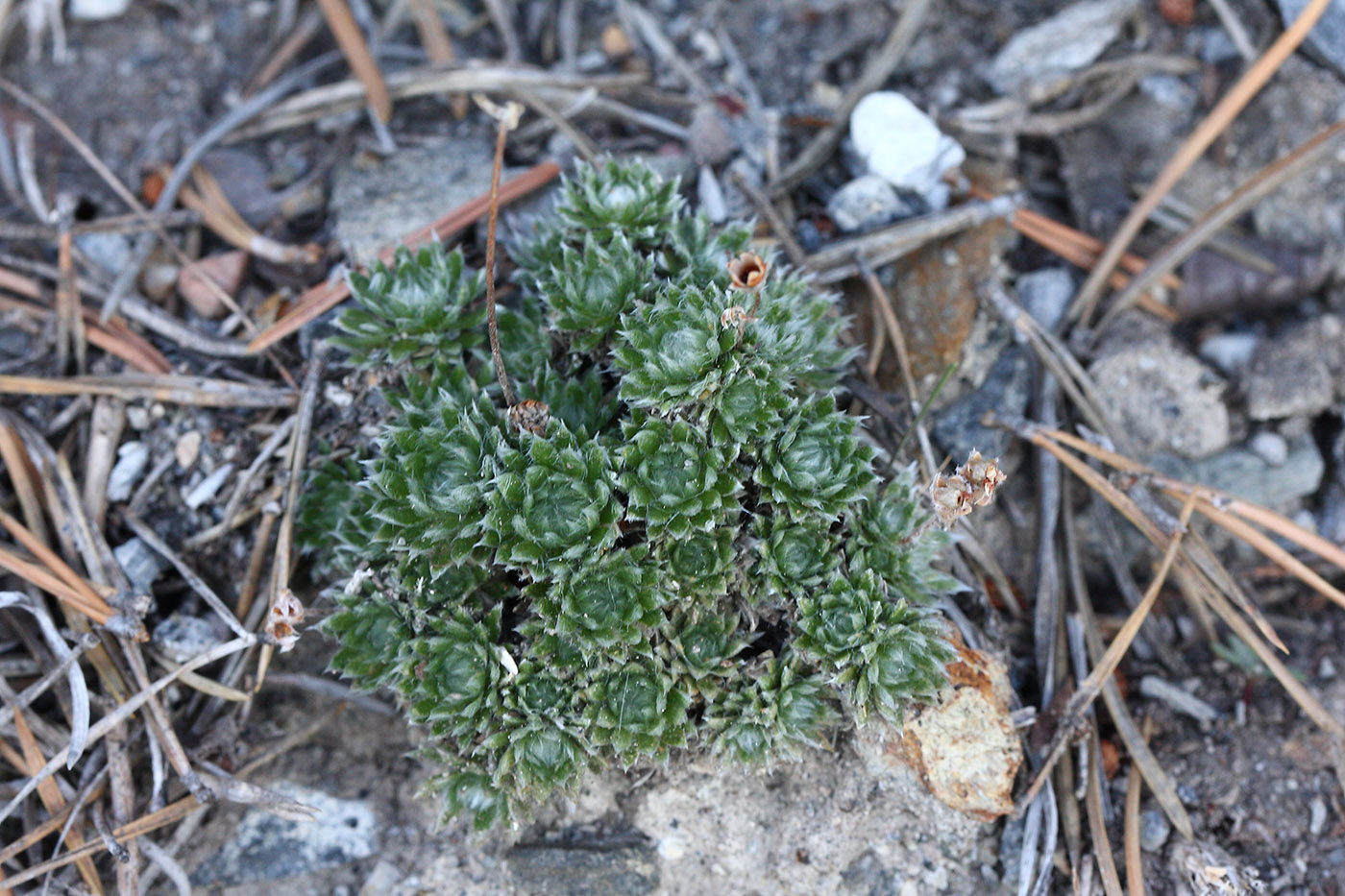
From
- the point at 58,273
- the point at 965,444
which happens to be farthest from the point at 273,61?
the point at 965,444

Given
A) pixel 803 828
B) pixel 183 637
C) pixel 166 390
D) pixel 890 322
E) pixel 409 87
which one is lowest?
pixel 803 828

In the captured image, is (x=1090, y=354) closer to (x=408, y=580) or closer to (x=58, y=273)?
(x=408, y=580)

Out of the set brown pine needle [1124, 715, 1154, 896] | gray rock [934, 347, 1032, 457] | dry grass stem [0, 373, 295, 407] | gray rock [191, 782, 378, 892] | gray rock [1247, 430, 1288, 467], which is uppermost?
dry grass stem [0, 373, 295, 407]

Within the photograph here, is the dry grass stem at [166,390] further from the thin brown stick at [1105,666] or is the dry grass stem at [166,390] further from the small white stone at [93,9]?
the thin brown stick at [1105,666]

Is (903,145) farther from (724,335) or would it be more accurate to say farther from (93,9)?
(93,9)

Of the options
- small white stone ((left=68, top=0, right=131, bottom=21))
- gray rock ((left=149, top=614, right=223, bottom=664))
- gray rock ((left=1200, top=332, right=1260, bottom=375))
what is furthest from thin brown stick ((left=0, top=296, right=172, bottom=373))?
gray rock ((left=1200, top=332, right=1260, bottom=375))

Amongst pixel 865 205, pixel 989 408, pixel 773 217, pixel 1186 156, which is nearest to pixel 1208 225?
pixel 1186 156

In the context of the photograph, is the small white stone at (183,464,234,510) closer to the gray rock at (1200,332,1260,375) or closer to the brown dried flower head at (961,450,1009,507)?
the brown dried flower head at (961,450,1009,507)
